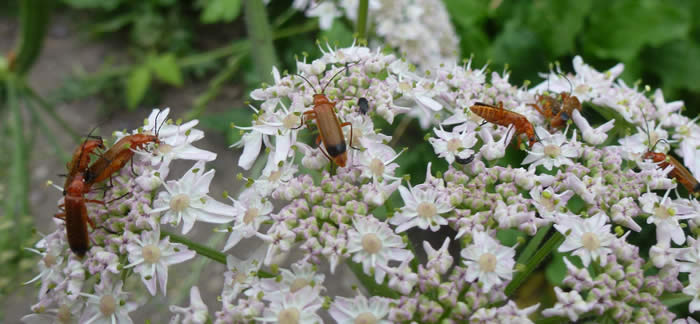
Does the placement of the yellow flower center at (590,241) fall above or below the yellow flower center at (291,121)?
below

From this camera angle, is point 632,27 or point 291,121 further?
point 632,27

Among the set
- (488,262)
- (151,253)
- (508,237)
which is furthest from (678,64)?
(151,253)

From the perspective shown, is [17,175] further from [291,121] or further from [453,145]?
[453,145]

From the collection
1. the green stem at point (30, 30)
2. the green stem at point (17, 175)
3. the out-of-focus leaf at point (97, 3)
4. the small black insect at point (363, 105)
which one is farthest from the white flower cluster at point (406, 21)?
the out-of-focus leaf at point (97, 3)

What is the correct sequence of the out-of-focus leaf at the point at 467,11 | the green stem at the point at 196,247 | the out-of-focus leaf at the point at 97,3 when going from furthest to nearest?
the out-of-focus leaf at the point at 97,3 < the out-of-focus leaf at the point at 467,11 < the green stem at the point at 196,247

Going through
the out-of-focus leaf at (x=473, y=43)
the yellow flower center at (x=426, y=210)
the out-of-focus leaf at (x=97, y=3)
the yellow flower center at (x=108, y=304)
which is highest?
the out-of-focus leaf at (x=97, y=3)

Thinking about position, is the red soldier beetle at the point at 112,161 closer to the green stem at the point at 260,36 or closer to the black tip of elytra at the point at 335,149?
the black tip of elytra at the point at 335,149
